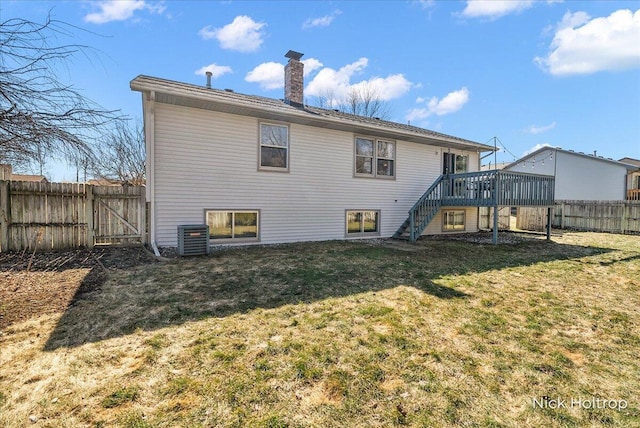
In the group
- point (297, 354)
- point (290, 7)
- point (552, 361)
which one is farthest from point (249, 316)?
point (290, 7)

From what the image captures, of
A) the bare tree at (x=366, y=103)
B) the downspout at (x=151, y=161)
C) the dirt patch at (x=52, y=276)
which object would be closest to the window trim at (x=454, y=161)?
the downspout at (x=151, y=161)

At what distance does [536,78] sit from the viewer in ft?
50.6

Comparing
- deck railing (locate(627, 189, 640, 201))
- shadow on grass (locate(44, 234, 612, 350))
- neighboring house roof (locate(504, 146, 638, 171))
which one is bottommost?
shadow on grass (locate(44, 234, 612, 350))

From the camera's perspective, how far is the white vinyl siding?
7.84m

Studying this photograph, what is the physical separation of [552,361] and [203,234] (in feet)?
22.3

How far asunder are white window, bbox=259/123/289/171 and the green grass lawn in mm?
4647

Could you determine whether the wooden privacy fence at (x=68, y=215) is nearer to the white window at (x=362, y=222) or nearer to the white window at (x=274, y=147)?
the white window at (x=274, y=147)

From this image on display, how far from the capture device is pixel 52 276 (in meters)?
5.11

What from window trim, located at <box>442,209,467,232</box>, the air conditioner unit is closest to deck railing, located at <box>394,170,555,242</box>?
window trim, located at <box>442,209,467,232</box>

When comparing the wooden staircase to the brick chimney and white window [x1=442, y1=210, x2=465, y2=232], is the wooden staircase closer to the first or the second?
white window [x1=442, y1=210, x2=465, y2=232]

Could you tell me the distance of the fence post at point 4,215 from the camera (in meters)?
6.61

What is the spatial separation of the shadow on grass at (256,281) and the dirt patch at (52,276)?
8.8 inches

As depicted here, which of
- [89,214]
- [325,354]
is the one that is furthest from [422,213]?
[89,214]

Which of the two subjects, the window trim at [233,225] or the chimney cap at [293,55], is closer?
the window trim at [233,225]
